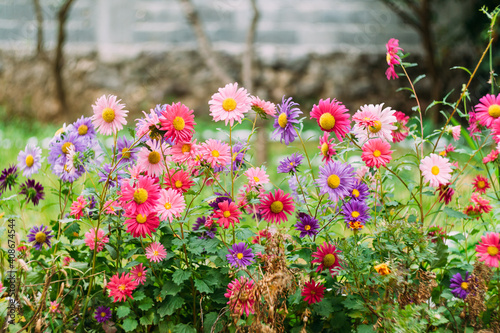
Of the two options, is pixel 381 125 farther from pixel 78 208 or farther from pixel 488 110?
pixel 78 208

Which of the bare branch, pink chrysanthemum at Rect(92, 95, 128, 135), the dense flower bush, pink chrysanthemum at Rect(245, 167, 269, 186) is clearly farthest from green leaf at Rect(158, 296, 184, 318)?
the bare branch

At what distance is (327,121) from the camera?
1.23 meters

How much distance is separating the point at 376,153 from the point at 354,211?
0.15 m

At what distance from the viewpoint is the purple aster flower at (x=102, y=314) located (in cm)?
131

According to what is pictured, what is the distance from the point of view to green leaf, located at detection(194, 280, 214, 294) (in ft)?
4.03

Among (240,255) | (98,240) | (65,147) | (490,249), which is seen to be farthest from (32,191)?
(490,249)

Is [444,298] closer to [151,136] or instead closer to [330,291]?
[330,291]

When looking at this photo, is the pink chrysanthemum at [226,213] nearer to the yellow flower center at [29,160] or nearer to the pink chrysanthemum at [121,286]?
the pink chrysanthemum at [121,286]

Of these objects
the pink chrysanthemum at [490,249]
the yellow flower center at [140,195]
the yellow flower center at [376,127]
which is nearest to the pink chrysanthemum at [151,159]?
the yellow flower center at [140,195]

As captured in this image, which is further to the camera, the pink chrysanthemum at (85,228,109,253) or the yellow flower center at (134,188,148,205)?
the pink chrysanthemum at (85,228,109,253)

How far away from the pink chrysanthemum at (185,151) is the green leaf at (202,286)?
0.29 metres

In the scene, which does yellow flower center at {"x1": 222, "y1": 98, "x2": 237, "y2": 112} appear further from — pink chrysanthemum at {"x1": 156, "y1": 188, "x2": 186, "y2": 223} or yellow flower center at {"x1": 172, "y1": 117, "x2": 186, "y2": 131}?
pink chrysanthemum at {"x1": 156, "y1": 188, "x2": 186, "y2": 223}

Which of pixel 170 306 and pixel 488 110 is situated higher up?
pixel 488 110

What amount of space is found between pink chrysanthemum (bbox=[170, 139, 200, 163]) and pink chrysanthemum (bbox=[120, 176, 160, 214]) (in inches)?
3.6
